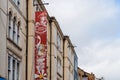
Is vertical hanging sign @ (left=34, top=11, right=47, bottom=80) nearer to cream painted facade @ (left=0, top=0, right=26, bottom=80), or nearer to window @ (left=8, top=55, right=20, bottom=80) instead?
cream painted facade @ (left=0, top=0, right=26, bottom=80)

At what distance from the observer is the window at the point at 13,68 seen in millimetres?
40438

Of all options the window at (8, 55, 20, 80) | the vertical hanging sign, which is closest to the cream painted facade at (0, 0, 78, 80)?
the window at (8, 55, 20, 80)

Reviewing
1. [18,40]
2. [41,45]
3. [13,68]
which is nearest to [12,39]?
[18,40]

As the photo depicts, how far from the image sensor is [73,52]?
267ft

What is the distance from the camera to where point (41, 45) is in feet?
154

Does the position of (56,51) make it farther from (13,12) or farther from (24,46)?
(13,12)

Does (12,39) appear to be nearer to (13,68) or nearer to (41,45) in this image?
(13,68)

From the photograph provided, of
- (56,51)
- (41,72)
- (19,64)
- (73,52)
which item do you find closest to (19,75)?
(19,64)

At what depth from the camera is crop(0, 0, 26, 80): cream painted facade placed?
37.6 meters

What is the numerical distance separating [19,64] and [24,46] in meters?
2.16

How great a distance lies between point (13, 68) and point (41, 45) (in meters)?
5.65

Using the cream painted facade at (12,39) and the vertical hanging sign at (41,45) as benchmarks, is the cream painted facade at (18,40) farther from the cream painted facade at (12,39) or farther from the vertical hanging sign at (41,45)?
the vertical hanging sign at (41,45)

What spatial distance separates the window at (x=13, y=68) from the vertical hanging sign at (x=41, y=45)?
365cm

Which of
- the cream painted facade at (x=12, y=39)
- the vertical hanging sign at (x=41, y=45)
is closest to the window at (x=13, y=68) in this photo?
the cream painted facade at (x=12, y=39)
